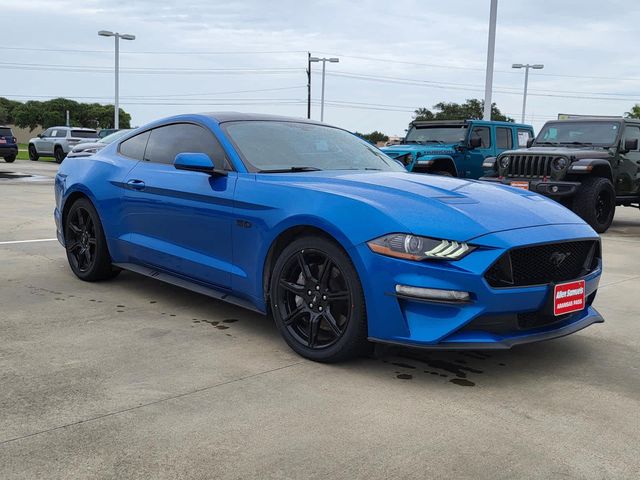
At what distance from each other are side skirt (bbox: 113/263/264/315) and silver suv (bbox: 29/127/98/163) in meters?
25.5

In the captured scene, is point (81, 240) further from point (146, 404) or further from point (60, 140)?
point (60, 140)

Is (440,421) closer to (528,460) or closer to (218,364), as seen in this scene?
(528,460)

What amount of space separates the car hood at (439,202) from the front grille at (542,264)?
16 cm

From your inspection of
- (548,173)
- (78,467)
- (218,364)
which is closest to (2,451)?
(78,467)

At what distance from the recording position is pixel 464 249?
3453 millimetres

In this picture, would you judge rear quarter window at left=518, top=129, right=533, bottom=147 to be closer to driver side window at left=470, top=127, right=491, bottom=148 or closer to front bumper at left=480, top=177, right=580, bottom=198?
driver side window at left=470, top=127, right=491, bottom=148

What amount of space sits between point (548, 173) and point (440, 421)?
8.28 meters

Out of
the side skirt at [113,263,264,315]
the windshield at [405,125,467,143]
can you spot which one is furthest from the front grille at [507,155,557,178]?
the side skirt at [113,263,264,315]

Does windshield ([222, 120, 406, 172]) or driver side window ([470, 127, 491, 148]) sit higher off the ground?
driver side window ([470, 127, 491, 148])

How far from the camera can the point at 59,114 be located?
3634 inches

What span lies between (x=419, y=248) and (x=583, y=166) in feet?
25.7

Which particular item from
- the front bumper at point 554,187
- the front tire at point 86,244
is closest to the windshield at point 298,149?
the front tire at point 86,244

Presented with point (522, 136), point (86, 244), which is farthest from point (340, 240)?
point (522, 136)

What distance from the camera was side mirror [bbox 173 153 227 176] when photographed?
14.5 ft
